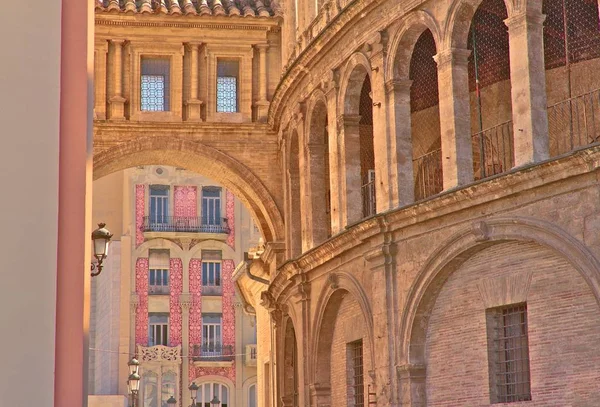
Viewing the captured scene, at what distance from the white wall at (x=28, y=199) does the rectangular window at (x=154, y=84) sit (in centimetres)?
2208

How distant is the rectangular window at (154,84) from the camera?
31328 mm

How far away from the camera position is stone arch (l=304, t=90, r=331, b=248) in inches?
1074

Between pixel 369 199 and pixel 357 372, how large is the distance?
3.14 metres

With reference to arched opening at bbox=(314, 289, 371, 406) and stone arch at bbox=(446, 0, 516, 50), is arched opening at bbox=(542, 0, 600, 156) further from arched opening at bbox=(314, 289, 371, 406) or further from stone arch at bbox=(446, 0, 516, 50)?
arched opening at bbox=(314, 289, 371, 406)

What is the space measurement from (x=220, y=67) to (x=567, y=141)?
11757mm

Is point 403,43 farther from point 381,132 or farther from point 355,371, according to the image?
point 355,371

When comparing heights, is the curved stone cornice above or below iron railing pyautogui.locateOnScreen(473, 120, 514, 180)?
above

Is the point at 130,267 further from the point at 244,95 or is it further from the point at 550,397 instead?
the point at 550,397

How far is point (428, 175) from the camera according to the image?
2494cm

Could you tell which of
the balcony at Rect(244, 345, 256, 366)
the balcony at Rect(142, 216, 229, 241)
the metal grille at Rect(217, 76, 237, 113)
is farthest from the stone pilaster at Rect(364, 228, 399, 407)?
the balcony at Rect(142, 216, 229, 241)

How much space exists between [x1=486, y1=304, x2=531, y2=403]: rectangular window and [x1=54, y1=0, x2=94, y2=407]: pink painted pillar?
11095 mm

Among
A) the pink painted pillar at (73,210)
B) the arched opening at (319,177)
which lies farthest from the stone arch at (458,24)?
the pink painted pillar at (73,210)

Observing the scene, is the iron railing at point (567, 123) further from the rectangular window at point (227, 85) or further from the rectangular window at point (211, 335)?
the rectangular window at point (211, 335)

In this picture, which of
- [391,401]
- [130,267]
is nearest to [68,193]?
[391,401]
